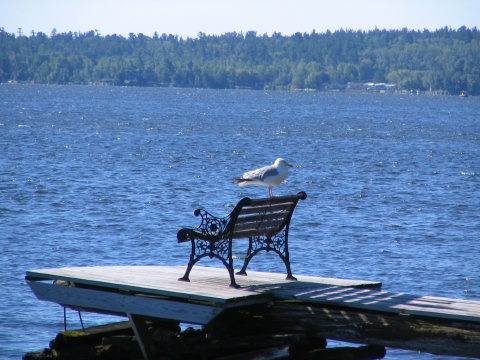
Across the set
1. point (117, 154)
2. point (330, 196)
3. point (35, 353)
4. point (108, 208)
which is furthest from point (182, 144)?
point (35, 353)

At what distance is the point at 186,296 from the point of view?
897cm

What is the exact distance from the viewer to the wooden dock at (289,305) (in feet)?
27.7

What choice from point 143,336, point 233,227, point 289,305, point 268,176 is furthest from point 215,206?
point 289,305

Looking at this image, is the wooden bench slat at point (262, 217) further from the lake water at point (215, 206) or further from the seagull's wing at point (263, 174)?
the lake water at point (215, 206)

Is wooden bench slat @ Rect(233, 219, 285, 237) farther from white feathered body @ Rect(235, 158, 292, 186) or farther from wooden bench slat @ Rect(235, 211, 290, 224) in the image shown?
white feathered body @ Rect(235, 158, 292, 186)

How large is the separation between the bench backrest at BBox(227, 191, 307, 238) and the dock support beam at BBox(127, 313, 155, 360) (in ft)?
4.00

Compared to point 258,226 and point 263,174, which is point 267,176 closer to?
point 263,174

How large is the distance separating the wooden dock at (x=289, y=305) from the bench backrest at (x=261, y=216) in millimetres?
528

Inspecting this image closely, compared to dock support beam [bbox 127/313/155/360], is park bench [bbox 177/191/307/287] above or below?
above

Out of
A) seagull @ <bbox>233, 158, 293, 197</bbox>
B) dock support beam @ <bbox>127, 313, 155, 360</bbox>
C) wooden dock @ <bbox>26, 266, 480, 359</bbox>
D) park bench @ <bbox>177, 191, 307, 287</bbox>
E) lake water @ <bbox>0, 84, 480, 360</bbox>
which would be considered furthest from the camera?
lake water @ <bbox>0, 84, 480, 360</bbox>

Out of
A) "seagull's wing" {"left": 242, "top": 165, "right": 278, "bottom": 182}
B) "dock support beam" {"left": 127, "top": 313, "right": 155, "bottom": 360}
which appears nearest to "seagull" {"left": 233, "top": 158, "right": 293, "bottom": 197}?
"seagull's wing" {"left": 242, "top": 165, "right": 278, "bottom": 182}

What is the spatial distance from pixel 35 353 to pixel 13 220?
1470 centimetres

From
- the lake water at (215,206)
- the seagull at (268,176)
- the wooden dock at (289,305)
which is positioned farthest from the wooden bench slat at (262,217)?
the lake water at (215,206)

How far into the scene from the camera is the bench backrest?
955 centimetres
